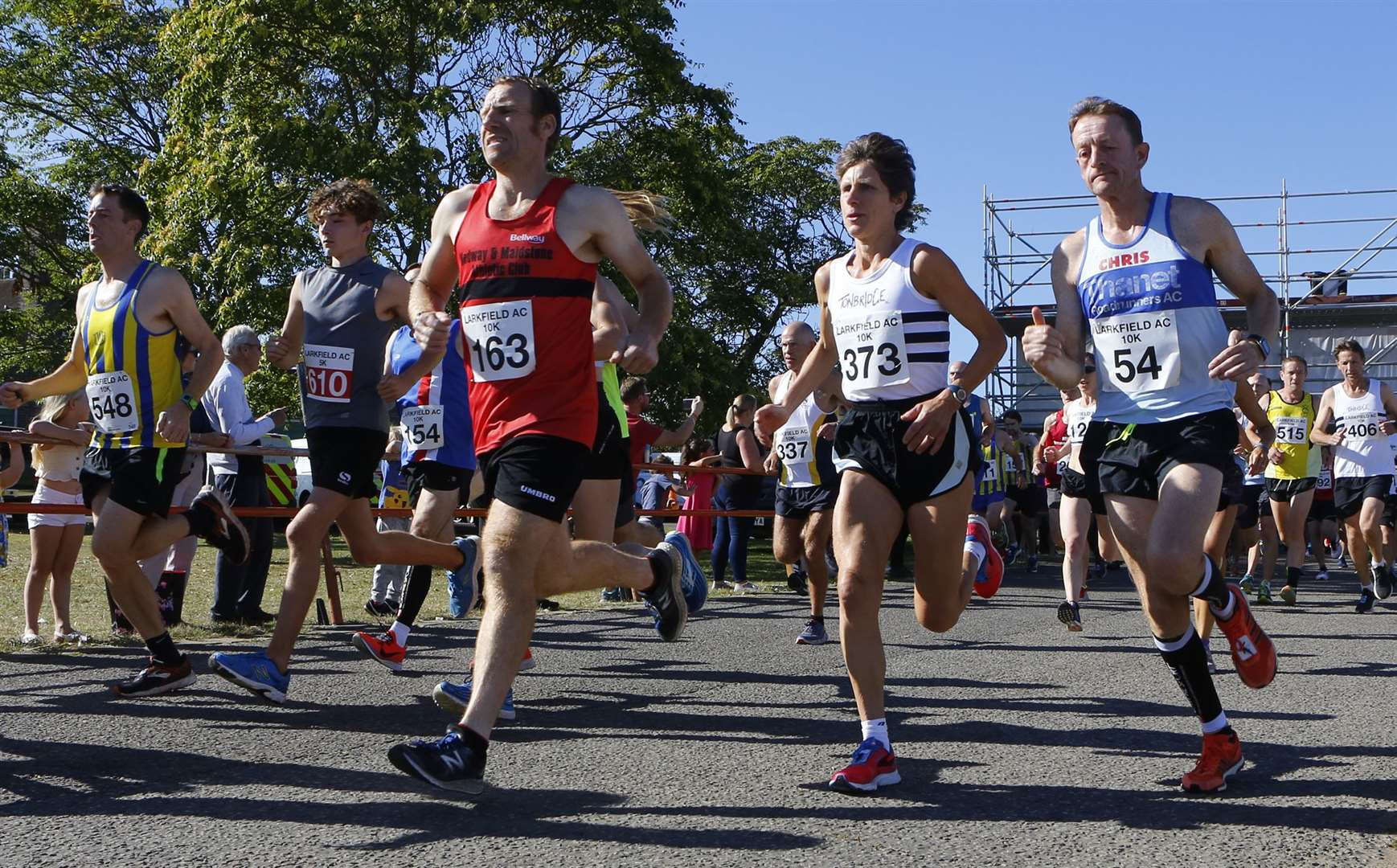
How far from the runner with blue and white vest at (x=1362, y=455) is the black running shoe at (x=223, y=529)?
9264 mm

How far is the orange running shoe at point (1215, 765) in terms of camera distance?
15.2ft

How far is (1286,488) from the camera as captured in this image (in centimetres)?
1352

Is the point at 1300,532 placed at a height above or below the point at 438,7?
below

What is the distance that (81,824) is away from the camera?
4066mm

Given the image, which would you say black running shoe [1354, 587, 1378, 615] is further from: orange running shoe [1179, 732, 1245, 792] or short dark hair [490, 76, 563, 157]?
short dark hair [490, 76, 563, 157]

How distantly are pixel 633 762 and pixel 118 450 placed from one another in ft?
9.62

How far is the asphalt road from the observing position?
389cm

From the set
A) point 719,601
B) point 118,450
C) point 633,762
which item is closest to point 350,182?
point 118,450

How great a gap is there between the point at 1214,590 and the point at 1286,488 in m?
9.14

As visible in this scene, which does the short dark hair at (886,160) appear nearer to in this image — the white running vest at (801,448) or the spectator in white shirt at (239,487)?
the white running vest at (801,448)

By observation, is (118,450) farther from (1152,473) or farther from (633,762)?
(1152,473)

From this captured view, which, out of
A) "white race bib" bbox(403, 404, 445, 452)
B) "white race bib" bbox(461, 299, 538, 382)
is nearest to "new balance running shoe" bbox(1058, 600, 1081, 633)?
"white race bib" bbox(403, 404, 445, 452)

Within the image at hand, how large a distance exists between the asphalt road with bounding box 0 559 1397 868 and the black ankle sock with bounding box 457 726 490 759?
0.18 meters

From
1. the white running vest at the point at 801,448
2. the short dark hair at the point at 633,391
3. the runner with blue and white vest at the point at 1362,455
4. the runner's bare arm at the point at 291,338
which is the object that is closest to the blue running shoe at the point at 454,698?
the runner's bare arm at the point at 291,338
